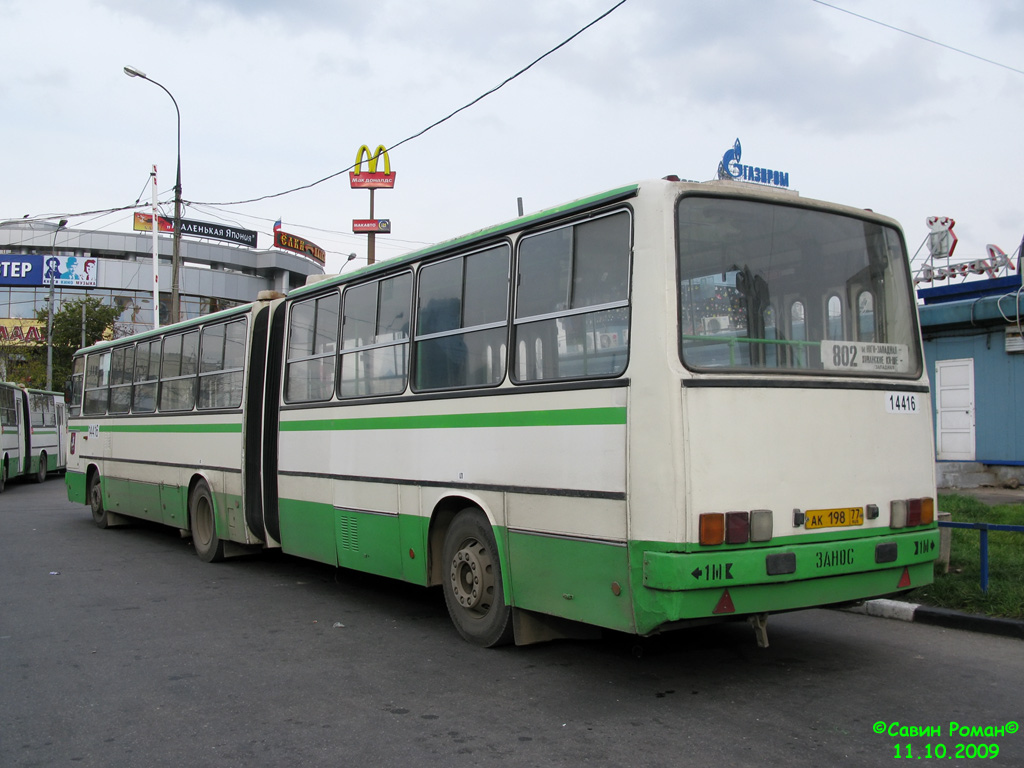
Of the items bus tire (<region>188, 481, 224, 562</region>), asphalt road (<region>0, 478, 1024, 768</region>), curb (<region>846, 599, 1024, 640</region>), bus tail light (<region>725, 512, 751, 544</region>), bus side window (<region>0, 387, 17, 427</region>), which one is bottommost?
asphalt road (<region>0, 478, 1024, 768</region>)

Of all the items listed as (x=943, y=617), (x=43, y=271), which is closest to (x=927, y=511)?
(x=943, y=617)

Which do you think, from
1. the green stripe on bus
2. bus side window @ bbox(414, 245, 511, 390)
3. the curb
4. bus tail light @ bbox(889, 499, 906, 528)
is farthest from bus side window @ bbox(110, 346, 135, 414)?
bus tail light @ bbox(889, 499, 906, 528)

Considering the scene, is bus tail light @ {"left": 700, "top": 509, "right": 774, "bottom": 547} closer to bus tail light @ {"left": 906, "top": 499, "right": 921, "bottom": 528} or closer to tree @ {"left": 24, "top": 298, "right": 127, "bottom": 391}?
bus tail light @ {"left": 906, "top": 499, "right": 921, "bottom": 528}

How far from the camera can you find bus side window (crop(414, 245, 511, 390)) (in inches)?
263

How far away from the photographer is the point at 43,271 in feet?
195

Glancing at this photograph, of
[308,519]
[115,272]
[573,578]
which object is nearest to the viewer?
[573,578]

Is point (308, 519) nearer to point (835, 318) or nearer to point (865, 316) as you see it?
point (835, 318)

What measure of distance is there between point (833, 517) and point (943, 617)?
2.48m

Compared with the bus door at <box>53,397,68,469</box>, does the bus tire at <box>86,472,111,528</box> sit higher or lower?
lower

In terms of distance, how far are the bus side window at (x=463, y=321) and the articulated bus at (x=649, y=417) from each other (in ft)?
0.07

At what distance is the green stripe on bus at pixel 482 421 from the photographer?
Answer: 564cm

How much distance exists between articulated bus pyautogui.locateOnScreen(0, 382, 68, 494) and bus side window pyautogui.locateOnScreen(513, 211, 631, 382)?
70.5 feet

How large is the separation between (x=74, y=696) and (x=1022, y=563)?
7556mm

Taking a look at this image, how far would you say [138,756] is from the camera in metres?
4.69
